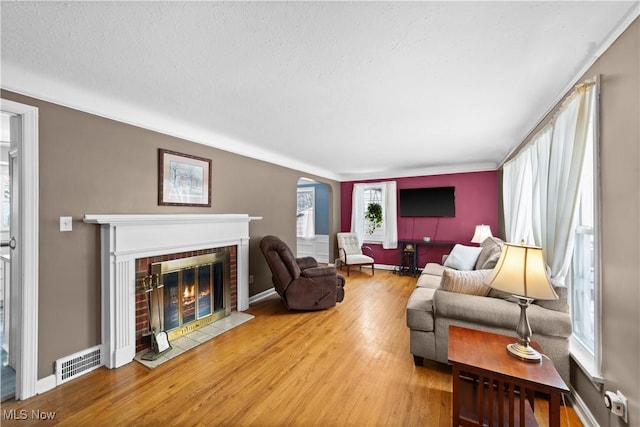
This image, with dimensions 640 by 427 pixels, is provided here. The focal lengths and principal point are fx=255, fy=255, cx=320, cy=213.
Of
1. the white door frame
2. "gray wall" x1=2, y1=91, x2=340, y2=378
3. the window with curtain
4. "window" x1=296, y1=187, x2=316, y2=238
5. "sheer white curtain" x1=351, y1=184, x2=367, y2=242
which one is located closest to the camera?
the window with curtain

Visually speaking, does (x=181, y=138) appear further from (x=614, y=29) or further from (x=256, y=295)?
(x=614, y=29)

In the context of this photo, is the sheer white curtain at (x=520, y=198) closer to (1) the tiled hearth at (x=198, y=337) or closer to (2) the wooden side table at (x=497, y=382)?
(2) the wooden side table at (x=497, y=382)

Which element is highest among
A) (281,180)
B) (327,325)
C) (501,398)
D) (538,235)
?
(281,180)

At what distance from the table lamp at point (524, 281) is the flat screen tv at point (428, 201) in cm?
407

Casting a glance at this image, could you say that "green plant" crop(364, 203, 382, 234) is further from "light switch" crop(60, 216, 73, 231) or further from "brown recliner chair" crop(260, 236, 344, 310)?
"light switch" crop(60, 216, 73, 231)

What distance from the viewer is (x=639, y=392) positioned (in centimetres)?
115

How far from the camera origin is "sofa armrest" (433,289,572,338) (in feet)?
5.84

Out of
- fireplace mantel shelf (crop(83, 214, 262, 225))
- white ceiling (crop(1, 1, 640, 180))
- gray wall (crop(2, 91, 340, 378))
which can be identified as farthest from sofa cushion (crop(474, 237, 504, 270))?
gray wall (crop(2, 91, 340, 378))

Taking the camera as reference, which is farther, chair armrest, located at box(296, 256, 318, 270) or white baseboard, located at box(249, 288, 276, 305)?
chair armrest, located at box(296, 256, 318, 270)

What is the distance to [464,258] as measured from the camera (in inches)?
146

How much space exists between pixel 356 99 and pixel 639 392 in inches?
93.7

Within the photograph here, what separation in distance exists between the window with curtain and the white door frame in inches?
143

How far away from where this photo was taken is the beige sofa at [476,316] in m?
1.79

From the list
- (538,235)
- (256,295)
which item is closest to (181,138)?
(256,295)
